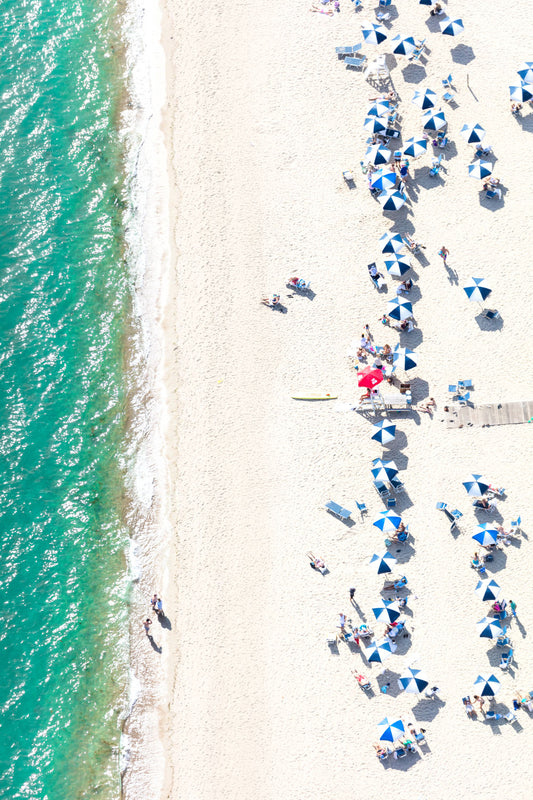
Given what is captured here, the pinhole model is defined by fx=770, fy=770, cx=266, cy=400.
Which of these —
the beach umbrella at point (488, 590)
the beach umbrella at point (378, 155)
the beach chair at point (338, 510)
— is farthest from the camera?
the beach umbrella at point (378, 155)

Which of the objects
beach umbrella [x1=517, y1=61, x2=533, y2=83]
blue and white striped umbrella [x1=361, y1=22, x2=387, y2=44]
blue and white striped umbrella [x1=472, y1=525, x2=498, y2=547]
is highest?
blue and white striped umbrella [x1=361, y1=22, x2=387, y2=44]

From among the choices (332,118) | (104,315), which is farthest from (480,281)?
(104,315)

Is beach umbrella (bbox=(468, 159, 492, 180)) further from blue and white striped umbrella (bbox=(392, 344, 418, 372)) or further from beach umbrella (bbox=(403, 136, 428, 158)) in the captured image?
blue and white striped umbrella (bbox=(392, 344, 418, 372))

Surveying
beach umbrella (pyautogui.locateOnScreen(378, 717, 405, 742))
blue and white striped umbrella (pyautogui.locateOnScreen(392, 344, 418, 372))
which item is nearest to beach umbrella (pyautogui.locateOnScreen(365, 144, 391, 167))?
blue and white striped umbrella (pyautogui.locateOnScreen(392, 344, 418, 372))

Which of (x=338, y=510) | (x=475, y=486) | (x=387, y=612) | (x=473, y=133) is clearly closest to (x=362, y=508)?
(x=338, y=510)

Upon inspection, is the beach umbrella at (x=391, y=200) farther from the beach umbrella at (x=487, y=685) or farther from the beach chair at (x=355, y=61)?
the beach umbrella at (x=487, y=685)

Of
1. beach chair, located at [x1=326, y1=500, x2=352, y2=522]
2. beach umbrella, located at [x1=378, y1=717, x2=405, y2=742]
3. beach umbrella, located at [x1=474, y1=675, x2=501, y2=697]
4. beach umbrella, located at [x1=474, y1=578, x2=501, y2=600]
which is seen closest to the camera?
beach umbrella, located at [x1=378, y1=717, x2=405, y2=742]

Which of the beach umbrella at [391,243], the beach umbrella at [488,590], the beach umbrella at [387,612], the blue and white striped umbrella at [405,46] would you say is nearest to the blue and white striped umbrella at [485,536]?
the beach umbrella at [488,590]

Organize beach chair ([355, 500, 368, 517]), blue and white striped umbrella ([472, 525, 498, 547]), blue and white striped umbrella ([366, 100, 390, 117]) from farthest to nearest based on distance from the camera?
blue and white striped umbrella ([366, 100, 390, 117]) < beach chair ([355, 500, 368, 517]) < blue and white striped umbrella ([472, 525, 498, 547])

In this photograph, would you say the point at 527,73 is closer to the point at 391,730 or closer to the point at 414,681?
the point at 414,681
